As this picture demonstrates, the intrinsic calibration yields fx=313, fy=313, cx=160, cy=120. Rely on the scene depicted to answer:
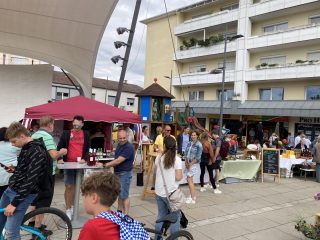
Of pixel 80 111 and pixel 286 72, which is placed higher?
pixel 286 72

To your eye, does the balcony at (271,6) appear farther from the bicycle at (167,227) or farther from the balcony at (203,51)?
the bicycle at (167,227)

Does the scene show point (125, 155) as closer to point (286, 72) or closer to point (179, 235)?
point (179, 235)

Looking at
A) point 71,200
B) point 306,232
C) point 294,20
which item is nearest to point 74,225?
point 71,200

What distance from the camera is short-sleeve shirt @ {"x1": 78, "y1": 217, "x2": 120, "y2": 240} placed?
1.86 metres

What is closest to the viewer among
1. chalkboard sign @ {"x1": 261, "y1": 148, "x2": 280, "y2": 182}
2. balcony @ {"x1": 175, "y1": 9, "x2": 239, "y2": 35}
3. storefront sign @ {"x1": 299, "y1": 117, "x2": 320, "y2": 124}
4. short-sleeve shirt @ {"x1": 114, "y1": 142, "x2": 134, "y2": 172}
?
short-sleeve shirt @ {"x1": 114, "y1": 142, "x2": 134, "y2": 172}

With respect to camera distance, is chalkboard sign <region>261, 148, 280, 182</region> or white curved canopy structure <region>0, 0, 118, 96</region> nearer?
white curved canopy structure <region>0, 0, 118, 96</region>

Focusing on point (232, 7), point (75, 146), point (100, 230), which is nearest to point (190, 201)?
point (75, 146)

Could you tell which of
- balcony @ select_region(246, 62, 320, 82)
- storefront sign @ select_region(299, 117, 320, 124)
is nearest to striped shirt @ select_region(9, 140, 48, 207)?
balcony @ select_region(246, 62, 320, 82)

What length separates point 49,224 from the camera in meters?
4.40

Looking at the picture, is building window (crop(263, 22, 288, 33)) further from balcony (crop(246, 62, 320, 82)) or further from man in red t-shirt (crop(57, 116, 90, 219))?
man in red t-shirt (crop(57, 116, 90, 219))

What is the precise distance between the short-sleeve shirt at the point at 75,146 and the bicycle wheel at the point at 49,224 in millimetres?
1432

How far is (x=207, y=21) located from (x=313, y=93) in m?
12.5

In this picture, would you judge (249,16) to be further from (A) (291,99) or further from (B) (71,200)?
(B) (71,200)

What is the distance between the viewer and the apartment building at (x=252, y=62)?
928 inches
